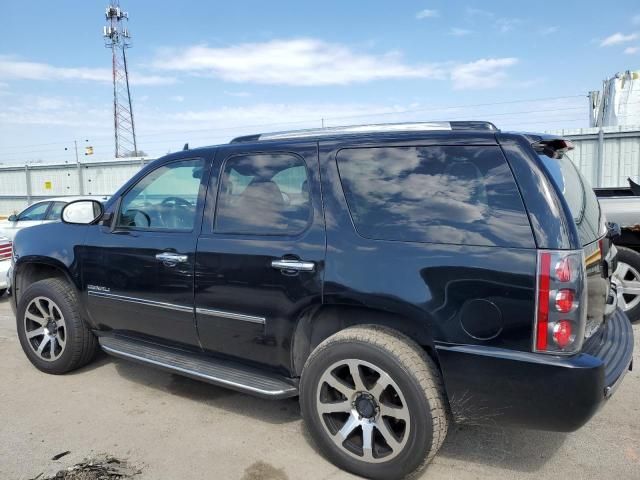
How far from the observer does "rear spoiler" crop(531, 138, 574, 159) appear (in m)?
2.65

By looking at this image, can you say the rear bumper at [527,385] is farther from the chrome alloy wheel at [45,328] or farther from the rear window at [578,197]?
the chrome alloy wheel at [45,328]

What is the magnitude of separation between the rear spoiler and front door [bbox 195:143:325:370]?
121cm

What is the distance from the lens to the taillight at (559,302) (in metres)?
2.36

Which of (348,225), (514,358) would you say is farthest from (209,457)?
(514,358)

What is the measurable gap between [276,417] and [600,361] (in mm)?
2126

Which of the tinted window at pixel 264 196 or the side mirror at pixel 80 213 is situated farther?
the side mirror at pixel 80 213

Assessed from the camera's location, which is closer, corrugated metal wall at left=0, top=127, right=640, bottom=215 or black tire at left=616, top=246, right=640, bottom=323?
black tire at left=616, top=246, right=640, bottom=323

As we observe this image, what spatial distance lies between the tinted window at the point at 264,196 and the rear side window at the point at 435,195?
325 millimetres

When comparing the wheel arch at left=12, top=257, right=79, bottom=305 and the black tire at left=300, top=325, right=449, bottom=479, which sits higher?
the wheel arch at left=12, top=257, right=79, bottom=305

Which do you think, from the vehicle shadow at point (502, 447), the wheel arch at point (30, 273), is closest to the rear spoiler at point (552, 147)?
the vehicle shadow at point (502, 447)

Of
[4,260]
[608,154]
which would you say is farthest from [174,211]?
[608,154]

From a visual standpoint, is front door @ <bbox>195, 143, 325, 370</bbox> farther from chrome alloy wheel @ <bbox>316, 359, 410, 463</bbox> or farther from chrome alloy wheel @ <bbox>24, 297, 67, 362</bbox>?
chrome alloy wheel @ <bbox>24, 297, 67, 362</bbox>

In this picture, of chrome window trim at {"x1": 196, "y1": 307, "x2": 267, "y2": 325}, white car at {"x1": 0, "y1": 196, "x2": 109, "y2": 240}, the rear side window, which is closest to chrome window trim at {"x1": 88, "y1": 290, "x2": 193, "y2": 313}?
chrome window trim at {"x1": 196, "y1": 307, "x2": 267, "y2": 325}

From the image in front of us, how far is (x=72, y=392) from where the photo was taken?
4109mm
